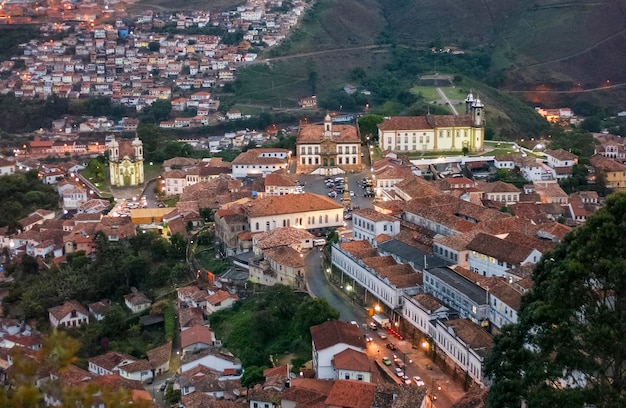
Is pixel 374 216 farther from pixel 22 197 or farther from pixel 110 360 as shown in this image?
pixel 22 197

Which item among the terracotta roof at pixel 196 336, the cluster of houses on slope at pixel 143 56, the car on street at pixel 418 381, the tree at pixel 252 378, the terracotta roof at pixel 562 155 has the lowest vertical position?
the terracotta roof at pixel 196 336

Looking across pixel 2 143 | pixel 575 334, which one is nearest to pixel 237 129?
pixel 2 143

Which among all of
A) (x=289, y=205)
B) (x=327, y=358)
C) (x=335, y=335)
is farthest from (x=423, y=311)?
(x=289, y=205)

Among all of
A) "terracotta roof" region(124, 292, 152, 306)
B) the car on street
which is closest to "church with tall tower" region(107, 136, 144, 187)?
"terracotta roof" region(124, 292, 152, 306)

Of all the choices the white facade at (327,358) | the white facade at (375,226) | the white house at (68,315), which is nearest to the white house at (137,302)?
the white house at (68,315)

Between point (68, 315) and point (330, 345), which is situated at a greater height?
point (330, 345)

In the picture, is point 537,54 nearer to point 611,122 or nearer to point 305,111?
point 611,122

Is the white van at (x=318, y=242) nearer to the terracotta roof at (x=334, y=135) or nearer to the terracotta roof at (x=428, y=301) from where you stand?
the terracotta roof at (x=428, y=301)
